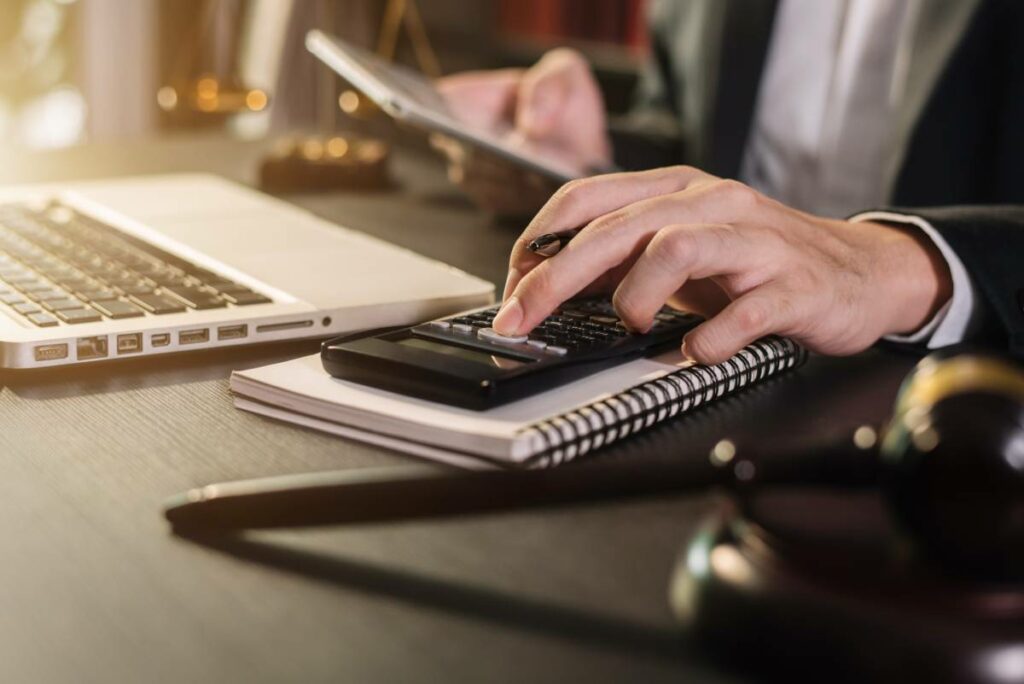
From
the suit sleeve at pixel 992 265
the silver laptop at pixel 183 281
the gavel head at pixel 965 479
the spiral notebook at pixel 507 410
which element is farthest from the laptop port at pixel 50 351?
the suit sleeve at pixel 992 265

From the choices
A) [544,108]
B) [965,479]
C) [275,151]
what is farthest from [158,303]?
[544,108]

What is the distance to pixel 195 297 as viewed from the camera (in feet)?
2.58

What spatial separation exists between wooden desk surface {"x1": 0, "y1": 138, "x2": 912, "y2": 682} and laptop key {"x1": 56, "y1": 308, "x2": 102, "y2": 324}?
4cm

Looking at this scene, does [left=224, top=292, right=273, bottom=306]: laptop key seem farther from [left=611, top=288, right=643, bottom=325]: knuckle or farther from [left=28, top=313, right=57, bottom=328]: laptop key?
[left=611, top=288, right=643, bottom=325]: knuckle

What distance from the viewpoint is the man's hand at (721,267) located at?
70 cm

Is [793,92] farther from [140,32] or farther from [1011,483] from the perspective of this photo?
[140,32]

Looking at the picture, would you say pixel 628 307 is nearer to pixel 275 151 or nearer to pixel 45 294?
pixel 45 294

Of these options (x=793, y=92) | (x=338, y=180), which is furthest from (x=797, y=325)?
(x=793, y=92)

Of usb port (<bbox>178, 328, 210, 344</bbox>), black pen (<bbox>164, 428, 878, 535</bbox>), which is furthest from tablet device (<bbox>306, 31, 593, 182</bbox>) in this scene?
black pen (<bbox>164, 428, 878, 535</bbox>)

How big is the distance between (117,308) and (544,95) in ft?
2.95

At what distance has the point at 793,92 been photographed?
5.96ft

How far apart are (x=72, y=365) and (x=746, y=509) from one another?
48 centimetres

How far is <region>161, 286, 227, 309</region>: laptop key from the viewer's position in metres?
0.78

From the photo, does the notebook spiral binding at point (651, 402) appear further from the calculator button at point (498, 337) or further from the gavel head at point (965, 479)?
the gavel head at point (965, 479)
